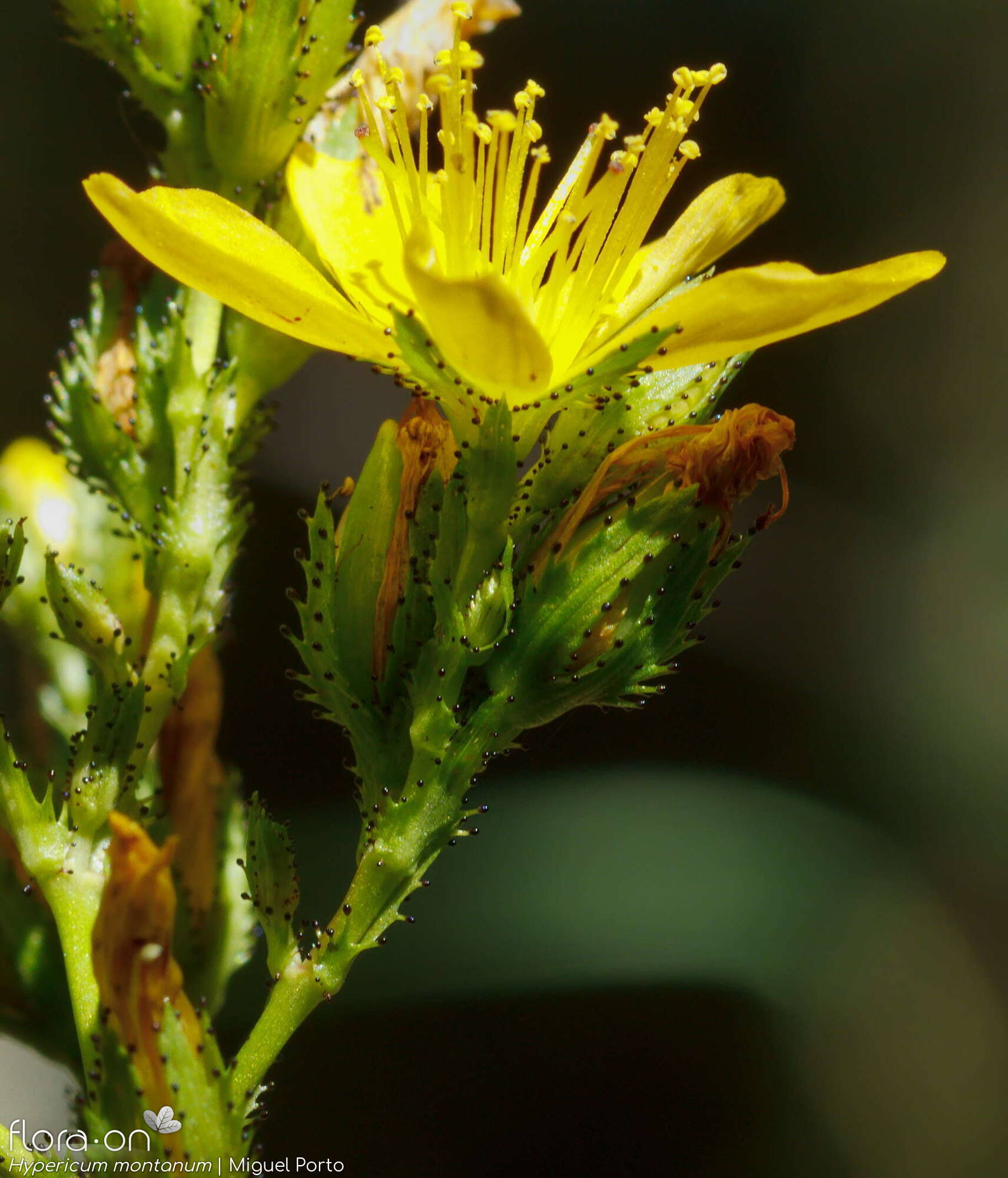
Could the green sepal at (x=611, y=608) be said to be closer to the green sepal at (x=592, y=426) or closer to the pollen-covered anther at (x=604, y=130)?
the green sepal at (x=592, y=426)

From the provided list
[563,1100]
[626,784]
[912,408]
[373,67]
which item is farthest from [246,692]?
[912,408]

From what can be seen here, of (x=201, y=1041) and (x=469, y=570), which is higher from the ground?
(x=469, y=570)

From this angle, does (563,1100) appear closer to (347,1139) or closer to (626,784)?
(347,1139)

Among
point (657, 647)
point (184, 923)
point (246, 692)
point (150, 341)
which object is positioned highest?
point (150, 341)

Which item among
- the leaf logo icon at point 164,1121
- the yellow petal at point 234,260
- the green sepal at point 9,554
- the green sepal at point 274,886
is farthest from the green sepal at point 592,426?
the leaf logo icon at point 164,1121

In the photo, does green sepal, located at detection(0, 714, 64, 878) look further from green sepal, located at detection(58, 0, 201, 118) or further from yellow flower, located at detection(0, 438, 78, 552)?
green sepal, located at detection(58, 0, 201, 118)

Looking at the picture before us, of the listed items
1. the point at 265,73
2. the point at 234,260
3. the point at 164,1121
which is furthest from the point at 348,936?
the point at 265,73
